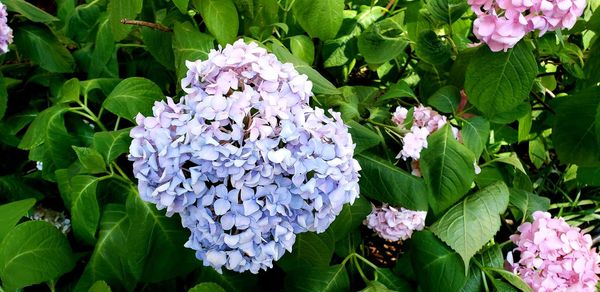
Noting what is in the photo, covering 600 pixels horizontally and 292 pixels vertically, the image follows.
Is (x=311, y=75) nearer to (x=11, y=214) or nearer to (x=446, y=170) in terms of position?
(x=446, y=170)

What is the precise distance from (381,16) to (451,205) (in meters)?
0.61

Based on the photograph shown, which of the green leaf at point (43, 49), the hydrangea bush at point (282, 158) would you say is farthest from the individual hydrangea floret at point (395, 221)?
the green leaf at point (43, 49)

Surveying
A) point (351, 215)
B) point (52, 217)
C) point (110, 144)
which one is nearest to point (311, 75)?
point (351, 215)

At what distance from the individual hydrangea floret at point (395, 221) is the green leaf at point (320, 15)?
0.38 meters

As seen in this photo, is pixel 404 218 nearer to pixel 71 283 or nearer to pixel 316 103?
pixel 316 103

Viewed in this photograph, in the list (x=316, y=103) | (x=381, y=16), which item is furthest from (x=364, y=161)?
(x=381, y=16)

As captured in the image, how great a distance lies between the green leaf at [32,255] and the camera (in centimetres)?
89

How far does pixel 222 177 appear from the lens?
0.69 metres

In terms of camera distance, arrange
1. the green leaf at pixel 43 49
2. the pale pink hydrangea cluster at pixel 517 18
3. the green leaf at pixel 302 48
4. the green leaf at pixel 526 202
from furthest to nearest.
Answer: the green leaf at pixel 43 49
the green leaf at pixel 302 48
the green leaf at pixel 526 202
the pale pink hydrangea cluster at pixel 517 18

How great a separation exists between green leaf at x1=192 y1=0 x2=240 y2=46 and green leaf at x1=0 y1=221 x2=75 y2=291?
45 cm

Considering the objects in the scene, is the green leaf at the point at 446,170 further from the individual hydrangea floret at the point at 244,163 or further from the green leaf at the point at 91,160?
the green leaf at the point at 91,160

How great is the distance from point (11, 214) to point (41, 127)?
0.19 m

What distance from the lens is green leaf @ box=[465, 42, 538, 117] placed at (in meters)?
0.97

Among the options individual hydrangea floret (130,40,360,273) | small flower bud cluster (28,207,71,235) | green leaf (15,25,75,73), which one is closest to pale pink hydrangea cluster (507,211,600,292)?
individual hydrangea floret (130,40,360,273)
